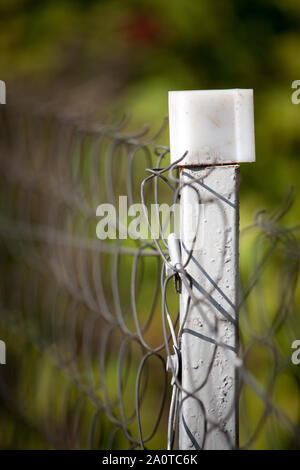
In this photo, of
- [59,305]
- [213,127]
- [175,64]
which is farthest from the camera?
[175,64]

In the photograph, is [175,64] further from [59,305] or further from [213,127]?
[213,127]

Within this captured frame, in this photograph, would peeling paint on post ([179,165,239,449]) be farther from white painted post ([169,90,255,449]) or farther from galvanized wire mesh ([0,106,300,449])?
galvanized wire mesh ([0,106,300,449])

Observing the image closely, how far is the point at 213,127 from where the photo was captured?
493 millimetres

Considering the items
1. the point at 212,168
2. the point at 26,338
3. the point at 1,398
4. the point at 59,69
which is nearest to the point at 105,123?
the point at 212,168

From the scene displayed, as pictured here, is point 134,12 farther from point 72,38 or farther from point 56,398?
point 56,398

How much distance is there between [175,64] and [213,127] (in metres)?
1.40

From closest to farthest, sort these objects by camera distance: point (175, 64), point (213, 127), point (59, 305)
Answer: point (213, 127)
point (59, 305)
point (175, 64)

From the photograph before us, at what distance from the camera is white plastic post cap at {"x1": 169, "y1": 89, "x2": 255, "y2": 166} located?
491 millimetres

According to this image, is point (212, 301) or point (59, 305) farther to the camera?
point (59, 305)

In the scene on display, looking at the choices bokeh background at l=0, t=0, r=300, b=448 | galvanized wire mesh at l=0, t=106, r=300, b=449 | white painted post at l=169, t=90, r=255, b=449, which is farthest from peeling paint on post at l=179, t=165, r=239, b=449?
bokeh background at l=0, t=0, r=300, b=448

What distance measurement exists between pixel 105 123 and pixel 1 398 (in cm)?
76

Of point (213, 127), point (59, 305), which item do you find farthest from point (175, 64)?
point (213, 127)

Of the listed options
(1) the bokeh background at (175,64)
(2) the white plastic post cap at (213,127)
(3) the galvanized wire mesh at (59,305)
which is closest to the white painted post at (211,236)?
(2) the white plastic post cap at (213,127)

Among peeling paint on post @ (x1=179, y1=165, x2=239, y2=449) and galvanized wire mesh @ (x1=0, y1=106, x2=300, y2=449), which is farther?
galvanized wire mesh @ (x1=0, y1=106, x2=300, y2=449)
